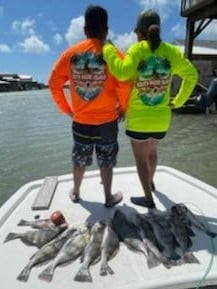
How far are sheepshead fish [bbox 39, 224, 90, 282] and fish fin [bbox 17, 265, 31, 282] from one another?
0.27ft

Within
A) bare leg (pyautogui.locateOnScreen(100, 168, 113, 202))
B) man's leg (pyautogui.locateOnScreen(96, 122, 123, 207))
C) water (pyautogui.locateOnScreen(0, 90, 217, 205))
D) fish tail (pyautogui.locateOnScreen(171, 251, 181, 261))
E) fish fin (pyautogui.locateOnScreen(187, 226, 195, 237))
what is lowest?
water (pyautogui.locateOnScreen(0, 90, 217, 205))

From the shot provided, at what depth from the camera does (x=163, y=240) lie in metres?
3.18

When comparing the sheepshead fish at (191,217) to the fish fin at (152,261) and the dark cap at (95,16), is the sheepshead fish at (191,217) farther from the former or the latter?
the dark cap at (95,16)

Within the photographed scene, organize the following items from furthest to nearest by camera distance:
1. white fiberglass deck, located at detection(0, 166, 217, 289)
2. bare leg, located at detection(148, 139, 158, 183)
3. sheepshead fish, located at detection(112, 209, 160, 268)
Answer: bare leg, located at detection(148, 139, 158, 183)
sheepshead fish, located at detection(112, 209, 160, 268)
white fiberglass deck, located at detection(0, 166, 217, 289)

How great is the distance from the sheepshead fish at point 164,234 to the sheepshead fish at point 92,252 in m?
0.38

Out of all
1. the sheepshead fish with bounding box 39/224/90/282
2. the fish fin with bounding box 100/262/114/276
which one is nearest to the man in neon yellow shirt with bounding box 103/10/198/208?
the sheepshead fish with bounding box 39/224/90/282

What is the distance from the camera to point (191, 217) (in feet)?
11.7

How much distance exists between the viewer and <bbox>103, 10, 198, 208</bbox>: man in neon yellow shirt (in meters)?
3.50

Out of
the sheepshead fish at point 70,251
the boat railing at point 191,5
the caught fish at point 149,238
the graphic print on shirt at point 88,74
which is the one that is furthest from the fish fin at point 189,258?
the boat railing at point 191,5

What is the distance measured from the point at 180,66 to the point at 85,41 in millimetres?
779

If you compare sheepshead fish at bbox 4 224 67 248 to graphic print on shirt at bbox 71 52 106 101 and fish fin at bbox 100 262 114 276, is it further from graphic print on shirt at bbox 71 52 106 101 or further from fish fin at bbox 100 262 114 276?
graphic print on shirt at bbox 71 52 106 101

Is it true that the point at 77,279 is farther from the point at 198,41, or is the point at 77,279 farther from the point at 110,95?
the point at 198,41

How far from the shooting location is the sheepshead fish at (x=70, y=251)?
9.18 feet

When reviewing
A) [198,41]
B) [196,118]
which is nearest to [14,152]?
[196,118]
